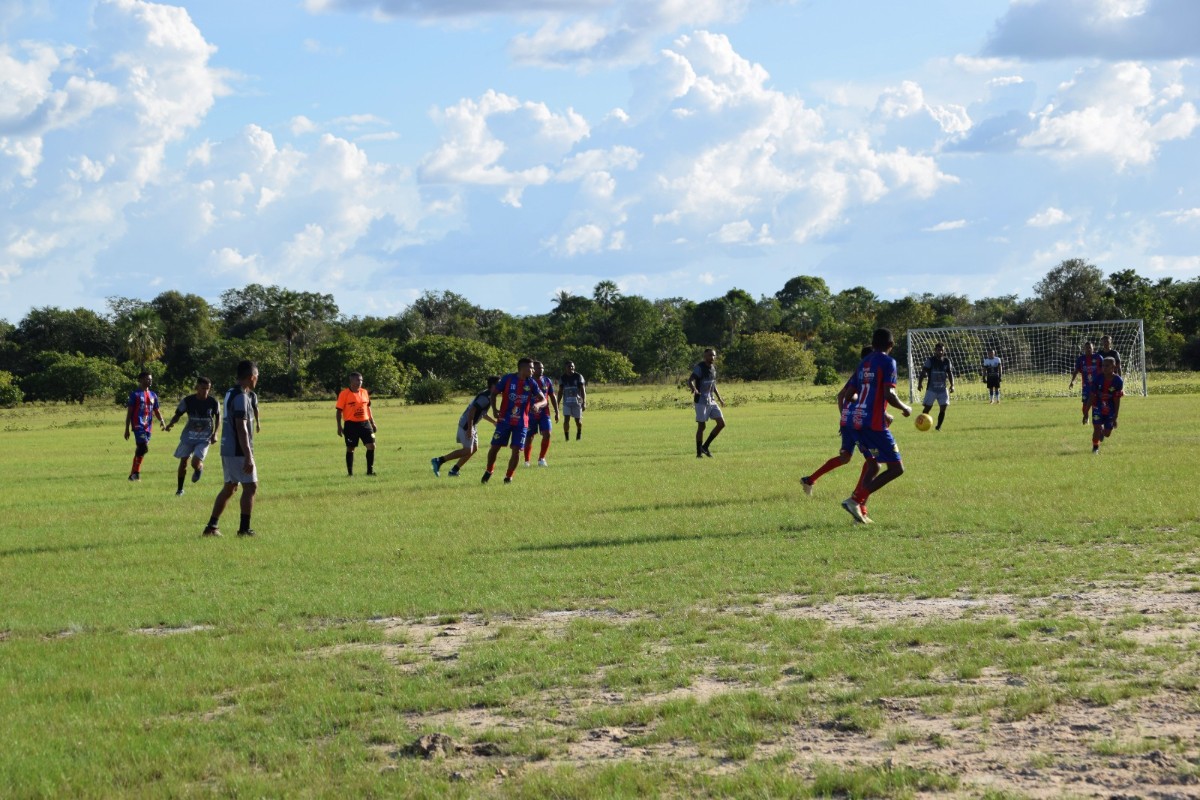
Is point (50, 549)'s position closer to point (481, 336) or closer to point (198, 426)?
point (198, 426)

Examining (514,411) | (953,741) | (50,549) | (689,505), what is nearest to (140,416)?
(514,411)

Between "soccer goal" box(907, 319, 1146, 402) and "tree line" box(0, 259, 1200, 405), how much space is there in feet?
39.7

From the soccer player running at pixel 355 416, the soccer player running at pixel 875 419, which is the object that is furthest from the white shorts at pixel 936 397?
the soccer player running at pixel 875 419

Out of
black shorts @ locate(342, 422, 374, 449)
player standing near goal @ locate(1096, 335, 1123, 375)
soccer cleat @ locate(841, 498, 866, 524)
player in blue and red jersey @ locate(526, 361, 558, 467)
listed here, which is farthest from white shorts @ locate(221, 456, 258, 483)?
player standing near goal @ locate(1096, 335, 1123, 375)

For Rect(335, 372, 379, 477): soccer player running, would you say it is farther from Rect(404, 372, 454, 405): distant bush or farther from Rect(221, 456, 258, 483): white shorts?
Rect(404, 372, 454, 405): distant bush

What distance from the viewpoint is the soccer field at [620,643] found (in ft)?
17.7

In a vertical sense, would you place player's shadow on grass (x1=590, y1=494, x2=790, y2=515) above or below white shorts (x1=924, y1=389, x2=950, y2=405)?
below

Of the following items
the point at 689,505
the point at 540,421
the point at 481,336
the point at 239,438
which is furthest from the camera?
the point at 481,336

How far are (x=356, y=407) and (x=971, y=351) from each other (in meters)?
46.3

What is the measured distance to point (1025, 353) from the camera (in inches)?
2344

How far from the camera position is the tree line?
74.9 metres

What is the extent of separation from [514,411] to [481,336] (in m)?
85.5

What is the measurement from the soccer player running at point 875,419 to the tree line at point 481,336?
51169 millimetres

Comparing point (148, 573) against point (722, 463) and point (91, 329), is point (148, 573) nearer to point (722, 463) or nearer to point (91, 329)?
point (722, 463)
